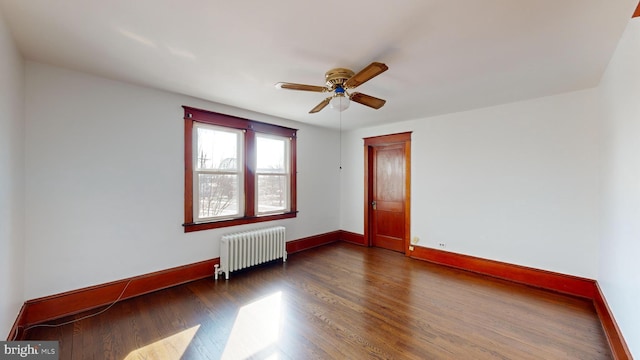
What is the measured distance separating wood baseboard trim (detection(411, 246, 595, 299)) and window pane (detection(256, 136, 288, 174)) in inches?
118

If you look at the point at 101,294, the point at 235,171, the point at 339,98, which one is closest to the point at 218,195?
the point at 235,171

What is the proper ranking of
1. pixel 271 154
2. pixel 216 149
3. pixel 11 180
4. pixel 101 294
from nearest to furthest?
Result: pixel 11 180 < pixel 101 294 < pixel 216 149 < pixel 271 154

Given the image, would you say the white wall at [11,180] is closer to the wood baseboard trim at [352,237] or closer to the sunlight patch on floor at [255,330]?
the sunlight patch on floor at [255,330]

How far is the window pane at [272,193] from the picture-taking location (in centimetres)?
428

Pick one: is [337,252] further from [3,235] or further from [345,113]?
[3,235]

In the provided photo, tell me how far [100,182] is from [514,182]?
5302 mm

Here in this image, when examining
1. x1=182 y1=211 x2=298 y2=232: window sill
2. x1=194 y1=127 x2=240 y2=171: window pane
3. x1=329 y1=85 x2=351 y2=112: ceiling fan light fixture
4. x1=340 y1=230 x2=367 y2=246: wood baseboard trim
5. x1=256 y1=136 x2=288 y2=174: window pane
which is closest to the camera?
x1=329 y1=85 x2=351 y2=112: ceiling fan light fixture

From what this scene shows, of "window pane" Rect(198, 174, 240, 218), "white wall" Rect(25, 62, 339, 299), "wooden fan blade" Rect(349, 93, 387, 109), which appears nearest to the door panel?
"wooden fan blade" Rect(349, 93, 387, 109)

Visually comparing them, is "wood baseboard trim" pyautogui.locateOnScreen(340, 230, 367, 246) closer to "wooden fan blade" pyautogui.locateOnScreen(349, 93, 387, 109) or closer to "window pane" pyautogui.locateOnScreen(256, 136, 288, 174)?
"window pane" pyautogui.locateOnScreen(256, 136, 288, 174)

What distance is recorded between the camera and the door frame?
4625 mm

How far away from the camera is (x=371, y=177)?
210 inches

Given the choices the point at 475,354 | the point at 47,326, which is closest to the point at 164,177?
the point at 47,326

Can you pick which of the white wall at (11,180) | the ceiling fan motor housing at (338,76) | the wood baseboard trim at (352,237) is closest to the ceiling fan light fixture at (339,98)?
the ceiling fan motor housing at (338,76)

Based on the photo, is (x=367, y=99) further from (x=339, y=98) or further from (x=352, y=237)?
(x=352, y=237)
